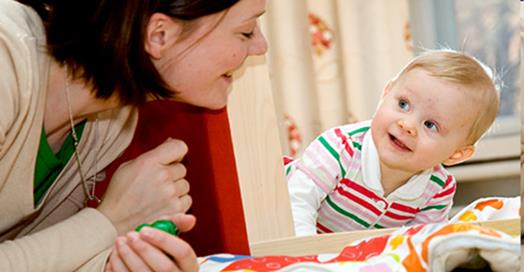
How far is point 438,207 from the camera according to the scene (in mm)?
1090

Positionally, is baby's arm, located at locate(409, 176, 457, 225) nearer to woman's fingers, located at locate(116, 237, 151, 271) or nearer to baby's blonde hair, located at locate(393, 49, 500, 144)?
baby's blonde hair, located at locate(393, 49, 500, 144)

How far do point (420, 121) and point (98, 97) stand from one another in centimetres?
40

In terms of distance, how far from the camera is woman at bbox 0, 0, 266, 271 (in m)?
0.88

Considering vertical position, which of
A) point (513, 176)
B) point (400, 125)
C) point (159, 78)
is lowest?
point (513, 176)

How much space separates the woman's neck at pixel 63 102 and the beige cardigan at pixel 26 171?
0.14ft

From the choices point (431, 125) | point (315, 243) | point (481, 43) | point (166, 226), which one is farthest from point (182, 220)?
point (481, 43)

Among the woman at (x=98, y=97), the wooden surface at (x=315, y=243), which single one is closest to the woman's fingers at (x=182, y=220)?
the woman at (x=98, y=97)

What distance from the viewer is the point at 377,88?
1084mm

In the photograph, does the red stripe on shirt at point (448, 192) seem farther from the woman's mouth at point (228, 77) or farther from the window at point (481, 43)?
the woman's mouth at point (228, 77)

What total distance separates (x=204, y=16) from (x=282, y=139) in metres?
0.27

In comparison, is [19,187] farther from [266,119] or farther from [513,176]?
[513,176]

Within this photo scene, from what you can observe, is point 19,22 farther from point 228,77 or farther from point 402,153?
point 402,153

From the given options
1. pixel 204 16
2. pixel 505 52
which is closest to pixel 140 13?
pixel 204 16

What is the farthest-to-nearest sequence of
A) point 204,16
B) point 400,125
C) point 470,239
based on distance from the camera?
point 400,125 < point 204,16 < point 470,239
